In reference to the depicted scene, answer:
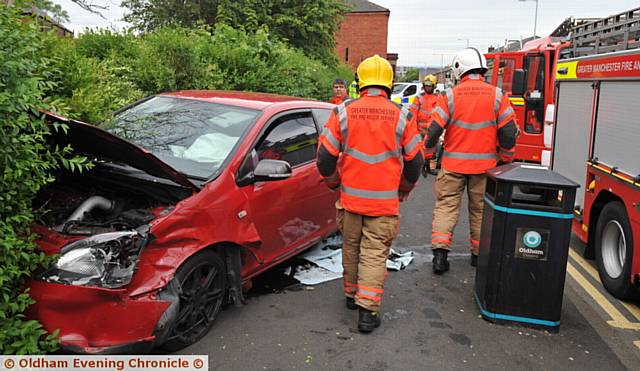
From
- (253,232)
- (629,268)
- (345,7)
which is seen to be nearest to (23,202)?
(253,232)

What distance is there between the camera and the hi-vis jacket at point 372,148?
3836 millimetres

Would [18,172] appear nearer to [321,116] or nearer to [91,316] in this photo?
[91,316]

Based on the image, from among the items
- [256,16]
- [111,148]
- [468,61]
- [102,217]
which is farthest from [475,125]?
[256,16]

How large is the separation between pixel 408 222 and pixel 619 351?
3685 millimetres

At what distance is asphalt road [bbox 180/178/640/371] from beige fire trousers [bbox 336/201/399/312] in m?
0.29

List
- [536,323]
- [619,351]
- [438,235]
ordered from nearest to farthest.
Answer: [619,351], [536,323], [438,235]

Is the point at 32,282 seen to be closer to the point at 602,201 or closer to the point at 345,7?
the point at 602,201

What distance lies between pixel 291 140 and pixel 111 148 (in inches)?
69.5

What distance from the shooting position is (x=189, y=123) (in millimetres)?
4328

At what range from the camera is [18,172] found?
8.53 feet

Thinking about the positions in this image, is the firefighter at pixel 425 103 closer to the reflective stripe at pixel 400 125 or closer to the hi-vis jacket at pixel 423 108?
the hi-vis jacket at pixel 423 108

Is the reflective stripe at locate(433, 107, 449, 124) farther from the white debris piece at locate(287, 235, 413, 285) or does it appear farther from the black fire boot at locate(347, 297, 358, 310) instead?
the black fire boot at locate(347, 297, 358, 310)

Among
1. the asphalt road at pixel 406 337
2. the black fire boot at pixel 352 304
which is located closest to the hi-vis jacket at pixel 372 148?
the black fire boot at pixel 352 304

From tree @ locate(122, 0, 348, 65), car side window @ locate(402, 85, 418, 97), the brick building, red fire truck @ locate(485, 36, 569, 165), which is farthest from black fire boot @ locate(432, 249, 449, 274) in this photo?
the brick building
